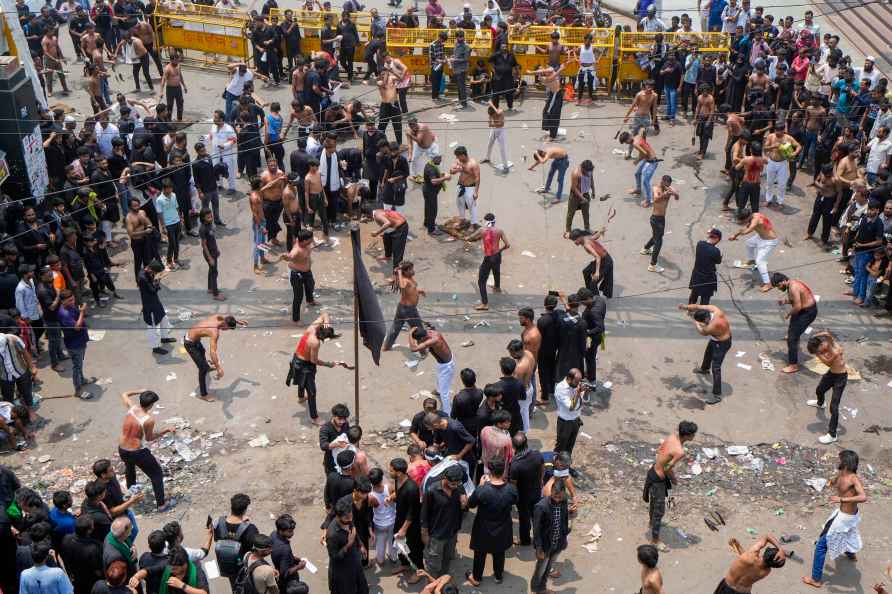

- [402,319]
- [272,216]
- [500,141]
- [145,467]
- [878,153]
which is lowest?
[145,467]

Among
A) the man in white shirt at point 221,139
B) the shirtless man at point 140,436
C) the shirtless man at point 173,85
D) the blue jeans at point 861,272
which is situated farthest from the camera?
the shirtless man at point 173,85

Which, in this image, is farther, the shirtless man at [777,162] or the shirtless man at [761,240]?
the shirtless man at [777,162]

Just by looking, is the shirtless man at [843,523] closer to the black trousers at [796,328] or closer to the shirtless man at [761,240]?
the black trousers at [796,328]

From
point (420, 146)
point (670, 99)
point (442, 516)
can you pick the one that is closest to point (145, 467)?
point (442, 516)

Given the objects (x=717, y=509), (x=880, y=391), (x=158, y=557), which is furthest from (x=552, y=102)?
(x=158, y=557)

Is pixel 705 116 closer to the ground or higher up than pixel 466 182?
higher up

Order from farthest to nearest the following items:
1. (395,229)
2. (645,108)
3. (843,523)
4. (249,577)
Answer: (645,108) < (395,229) < (843,523) < (249,577)

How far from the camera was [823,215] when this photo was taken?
15.6 metres

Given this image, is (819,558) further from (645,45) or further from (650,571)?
(645,45)

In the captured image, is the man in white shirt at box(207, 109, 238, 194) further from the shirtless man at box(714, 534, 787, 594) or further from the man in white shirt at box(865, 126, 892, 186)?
the shirtless man at box(714, 534, 787, 594)

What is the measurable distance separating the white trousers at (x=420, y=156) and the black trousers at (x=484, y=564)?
8383 mm

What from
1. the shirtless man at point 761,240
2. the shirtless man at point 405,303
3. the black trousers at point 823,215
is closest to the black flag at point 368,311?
the shirtless man at point 405,303

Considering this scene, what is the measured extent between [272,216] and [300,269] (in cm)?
212

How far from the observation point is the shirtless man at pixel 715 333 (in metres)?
12.1
